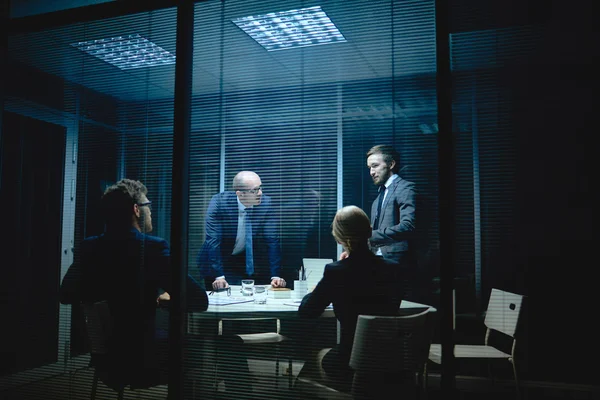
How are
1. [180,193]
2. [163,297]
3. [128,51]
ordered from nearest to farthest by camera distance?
[180,193] → [163,297] → [128,51]

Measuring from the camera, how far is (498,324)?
2.44 meters

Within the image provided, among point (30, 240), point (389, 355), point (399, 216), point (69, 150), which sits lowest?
point (389, 355)

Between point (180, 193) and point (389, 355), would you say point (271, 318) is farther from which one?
point (180, 193)

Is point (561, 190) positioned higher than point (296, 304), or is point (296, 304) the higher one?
point (561, 190)

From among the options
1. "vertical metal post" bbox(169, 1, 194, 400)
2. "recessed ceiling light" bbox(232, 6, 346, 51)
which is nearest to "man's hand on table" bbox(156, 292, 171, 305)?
"vertical metal post" bbox(169, 1, 194, 400)

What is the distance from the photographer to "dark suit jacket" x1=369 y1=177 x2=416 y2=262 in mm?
2506

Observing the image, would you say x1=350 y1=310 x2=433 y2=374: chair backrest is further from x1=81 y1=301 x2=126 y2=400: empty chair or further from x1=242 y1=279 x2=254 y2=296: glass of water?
x1=81 y1=301 x2=126 y2=400: empty chair

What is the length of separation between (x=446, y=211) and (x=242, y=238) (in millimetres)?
1139

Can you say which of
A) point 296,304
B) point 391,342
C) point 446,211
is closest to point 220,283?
point 296,304

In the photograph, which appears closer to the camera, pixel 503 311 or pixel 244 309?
pixel 503 311

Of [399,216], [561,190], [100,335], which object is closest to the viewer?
[561,190]

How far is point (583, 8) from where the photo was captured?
8.01ft

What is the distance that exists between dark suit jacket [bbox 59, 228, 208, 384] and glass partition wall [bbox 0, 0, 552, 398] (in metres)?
0.12

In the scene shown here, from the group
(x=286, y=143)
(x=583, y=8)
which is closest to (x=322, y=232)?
(x=286, y=143)
